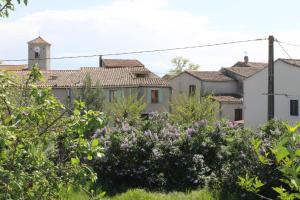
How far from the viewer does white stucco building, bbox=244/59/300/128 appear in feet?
129

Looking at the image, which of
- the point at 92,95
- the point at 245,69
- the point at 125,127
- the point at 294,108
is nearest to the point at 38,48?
the point at 245,69

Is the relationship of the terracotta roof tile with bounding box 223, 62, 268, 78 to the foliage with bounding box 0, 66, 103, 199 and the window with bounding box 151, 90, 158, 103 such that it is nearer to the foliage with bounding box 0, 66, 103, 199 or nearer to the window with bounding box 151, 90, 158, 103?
the window with bounding box 151, 90, 158, 103

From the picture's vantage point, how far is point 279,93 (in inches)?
1578

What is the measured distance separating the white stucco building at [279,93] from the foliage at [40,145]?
35.6m

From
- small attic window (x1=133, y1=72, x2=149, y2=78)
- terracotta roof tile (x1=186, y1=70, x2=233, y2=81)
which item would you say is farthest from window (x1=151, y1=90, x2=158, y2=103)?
terracotta roof tile (x1=186, y1=70, x2=233, y2=81)

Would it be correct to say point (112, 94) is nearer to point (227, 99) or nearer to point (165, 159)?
point (227, 99)

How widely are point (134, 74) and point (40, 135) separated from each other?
166ft

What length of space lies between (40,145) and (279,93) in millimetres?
37799

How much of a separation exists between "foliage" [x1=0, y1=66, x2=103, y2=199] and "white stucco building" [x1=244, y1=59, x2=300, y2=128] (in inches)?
1400

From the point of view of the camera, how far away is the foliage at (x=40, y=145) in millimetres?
3385

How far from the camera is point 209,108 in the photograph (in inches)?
1625

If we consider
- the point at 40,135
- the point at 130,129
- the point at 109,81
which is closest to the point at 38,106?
the point at 40,135

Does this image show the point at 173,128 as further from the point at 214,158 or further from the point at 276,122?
the point at 276,122

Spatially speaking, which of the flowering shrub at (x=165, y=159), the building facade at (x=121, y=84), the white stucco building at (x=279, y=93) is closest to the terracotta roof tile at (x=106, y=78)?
the building facade at (x=121, y=84)
